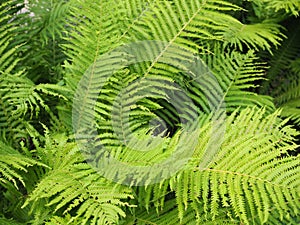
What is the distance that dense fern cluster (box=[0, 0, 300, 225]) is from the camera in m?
1.17

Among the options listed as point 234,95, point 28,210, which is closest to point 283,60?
point 234,95

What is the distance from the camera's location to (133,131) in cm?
141

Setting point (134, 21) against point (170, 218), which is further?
point (134, 21)

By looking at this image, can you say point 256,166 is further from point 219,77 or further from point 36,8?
point 36,8

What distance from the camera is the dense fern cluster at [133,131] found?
1168 mm

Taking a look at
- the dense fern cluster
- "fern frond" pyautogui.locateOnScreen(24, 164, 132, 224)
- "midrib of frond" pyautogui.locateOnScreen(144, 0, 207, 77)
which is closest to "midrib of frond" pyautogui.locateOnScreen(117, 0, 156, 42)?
the dense fern cluster

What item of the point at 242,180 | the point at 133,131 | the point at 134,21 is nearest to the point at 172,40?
the point at 134,21

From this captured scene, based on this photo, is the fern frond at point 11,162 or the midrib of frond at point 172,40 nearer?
the fern frond at point 11,162

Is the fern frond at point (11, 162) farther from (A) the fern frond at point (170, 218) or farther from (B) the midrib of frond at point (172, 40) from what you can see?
(B) the midrib of frond at point (172, 40)

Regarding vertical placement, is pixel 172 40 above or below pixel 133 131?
above

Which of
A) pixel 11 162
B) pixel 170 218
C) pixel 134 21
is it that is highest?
pixel 134 21

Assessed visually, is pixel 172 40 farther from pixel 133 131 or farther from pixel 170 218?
pixel 170 218

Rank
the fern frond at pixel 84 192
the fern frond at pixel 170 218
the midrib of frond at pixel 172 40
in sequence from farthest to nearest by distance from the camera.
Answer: the midrib of frond at pixel 172 40, the fern frond at pixel 170 218, the fern frond at pixel 84 192

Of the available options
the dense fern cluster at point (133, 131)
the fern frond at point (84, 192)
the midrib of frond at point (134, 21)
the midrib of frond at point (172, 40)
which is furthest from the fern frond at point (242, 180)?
the midrib of frond at point (134, 21)
